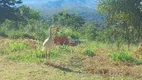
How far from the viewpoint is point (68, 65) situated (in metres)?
12.5

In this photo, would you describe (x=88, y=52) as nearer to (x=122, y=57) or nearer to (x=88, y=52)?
(x=88, y=52)

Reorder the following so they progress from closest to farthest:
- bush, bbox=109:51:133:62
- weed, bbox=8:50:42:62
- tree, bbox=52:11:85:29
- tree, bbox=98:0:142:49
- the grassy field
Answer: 1. the grassy field
2. weed, bbox=8:50:42:62
3. bush, bbox=109:51:133:62
4. tree, bbox=98:0:142:49
5. tree, bbox=52:11:85:29

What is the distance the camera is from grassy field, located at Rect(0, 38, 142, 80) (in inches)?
421

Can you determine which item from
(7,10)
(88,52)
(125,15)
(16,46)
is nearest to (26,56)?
(16,46)

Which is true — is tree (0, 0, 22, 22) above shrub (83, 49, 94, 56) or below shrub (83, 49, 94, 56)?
above

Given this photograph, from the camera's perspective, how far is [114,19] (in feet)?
75.2

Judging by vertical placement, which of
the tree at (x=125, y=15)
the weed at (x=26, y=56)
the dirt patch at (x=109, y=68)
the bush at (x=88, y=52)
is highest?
the tree at (x=125, y=15)

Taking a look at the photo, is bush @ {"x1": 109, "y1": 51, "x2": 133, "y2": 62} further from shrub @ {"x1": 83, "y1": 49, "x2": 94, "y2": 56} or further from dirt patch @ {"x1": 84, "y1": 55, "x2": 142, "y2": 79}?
shrub @ {"x1": 83, "y1": 49, "x2": 94, "y2": 56}

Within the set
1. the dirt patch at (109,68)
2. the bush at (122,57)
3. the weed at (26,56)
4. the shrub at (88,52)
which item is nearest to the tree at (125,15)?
the shrub at (88,52)

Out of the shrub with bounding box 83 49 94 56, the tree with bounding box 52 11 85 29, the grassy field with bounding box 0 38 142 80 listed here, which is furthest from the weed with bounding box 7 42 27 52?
Answer: the tree with bounding box 52 11 85 29

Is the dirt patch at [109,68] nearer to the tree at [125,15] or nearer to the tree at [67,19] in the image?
the tree at [125,15]

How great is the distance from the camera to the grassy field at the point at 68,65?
10690mm

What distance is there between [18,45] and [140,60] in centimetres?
528

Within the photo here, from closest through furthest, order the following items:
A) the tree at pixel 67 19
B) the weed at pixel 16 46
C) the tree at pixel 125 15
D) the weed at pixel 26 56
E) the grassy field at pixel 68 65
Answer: the grassy field at pixel 68 65 → the weed at pixel 26 56 → the weed at pixel 16 46 → the tree at pixel 125 15 → the tree at pixel 67 19
